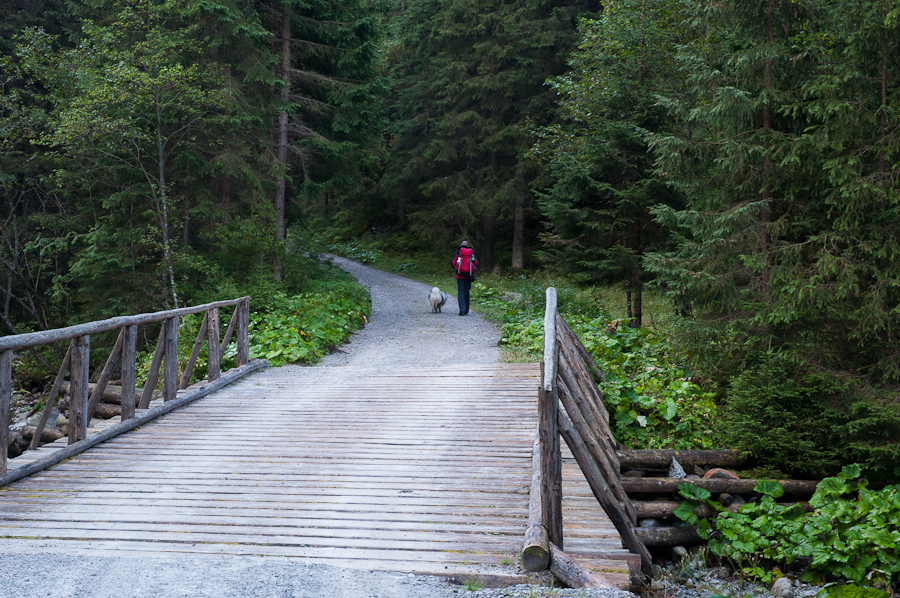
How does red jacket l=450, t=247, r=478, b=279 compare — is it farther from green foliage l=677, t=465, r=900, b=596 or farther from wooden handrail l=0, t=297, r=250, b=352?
green foliage l=677, t=465, r=900, b=596

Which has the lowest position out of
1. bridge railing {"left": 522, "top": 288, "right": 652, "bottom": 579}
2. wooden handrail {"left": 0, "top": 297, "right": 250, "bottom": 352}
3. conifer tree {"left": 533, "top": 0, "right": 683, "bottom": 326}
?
bridge railing {"left": 522, "top": 288, "right": 652, "bottom": 579}

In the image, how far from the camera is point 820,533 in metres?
5.87

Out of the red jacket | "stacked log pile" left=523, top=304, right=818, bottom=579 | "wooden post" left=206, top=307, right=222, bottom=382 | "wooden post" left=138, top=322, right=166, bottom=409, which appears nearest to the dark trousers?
the red jacket

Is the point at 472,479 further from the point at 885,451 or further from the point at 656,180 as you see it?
the point at 656,180

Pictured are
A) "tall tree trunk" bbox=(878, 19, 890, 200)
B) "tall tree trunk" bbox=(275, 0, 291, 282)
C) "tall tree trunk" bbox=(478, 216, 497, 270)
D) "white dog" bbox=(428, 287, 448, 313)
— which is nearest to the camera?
"tall tree trunk" bbox=(878, 19, 890, 200)

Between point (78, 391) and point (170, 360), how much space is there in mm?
1758

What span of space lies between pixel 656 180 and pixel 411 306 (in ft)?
29.8

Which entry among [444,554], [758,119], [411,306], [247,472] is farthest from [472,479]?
[411,306]

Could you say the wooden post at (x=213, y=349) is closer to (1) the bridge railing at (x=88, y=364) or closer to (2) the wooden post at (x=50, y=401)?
(1) the bridge railing at (x=88, y=364)

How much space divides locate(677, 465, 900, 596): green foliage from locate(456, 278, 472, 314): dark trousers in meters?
10.6

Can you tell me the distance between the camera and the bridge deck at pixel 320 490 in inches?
168

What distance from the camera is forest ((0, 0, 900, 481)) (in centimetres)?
712

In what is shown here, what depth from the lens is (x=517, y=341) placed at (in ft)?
41.6

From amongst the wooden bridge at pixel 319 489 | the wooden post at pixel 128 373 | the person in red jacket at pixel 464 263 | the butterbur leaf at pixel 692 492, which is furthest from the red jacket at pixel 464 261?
the butterbur leaf at pixel 692 492
